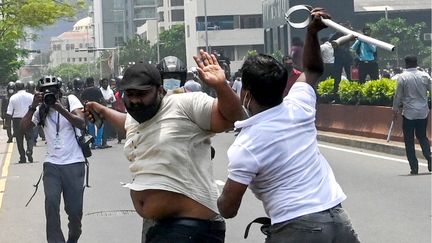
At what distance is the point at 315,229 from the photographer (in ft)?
15.7

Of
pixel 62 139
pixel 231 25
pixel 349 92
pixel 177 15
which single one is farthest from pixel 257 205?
pixel 177 15

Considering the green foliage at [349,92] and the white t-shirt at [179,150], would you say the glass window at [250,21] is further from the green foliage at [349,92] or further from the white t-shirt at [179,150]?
the white t-shirt at [179,150]

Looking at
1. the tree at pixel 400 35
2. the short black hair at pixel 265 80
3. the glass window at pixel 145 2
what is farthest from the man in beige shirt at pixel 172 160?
the glass window at pixel 145 2

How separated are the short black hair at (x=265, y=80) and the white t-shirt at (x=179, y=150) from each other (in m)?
0.74

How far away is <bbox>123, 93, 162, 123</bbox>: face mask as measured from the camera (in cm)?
572

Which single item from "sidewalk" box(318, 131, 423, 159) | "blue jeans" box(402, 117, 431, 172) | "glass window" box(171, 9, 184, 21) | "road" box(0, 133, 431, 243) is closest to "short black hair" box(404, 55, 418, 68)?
"blue jeans" box(402, 117, 431, 172)

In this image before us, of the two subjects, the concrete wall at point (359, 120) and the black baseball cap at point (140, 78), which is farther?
the concrete wall at point (359, 120)

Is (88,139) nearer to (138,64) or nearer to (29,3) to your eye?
(138,64)

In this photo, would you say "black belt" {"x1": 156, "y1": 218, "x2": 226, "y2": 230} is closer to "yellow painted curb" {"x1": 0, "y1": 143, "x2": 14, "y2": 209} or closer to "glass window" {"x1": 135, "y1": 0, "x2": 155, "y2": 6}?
"yellow painted curb" {"x1": 0, "y1": 143, "x2": 14, "y2": 209}

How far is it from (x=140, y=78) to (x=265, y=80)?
103cm

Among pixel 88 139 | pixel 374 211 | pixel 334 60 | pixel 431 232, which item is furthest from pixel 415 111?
pixel 334 60

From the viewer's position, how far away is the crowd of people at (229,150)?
4.82 metres

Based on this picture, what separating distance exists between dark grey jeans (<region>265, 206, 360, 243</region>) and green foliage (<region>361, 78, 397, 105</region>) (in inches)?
623

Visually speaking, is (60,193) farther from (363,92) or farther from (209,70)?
(363,92)
